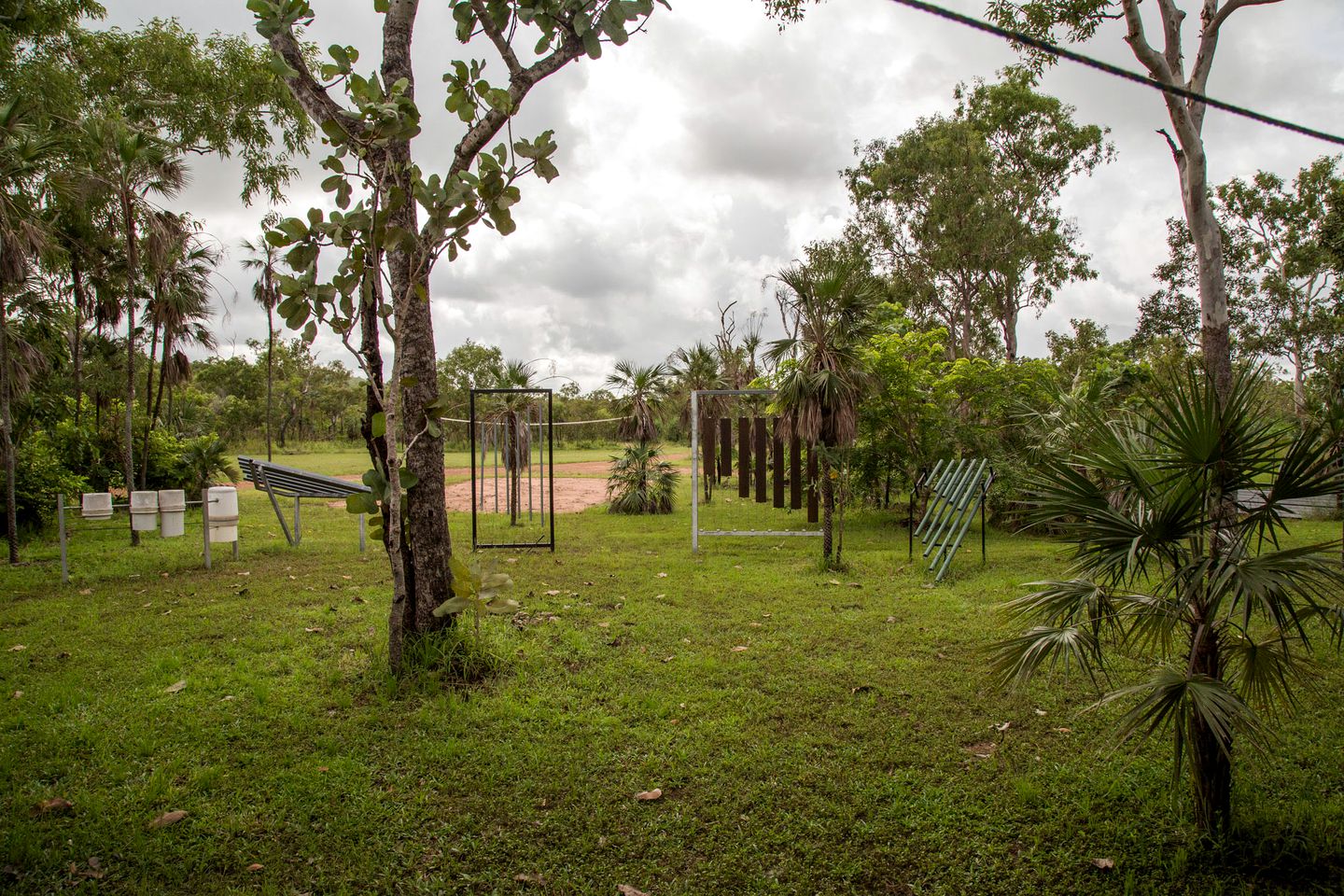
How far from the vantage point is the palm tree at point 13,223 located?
7957 mm

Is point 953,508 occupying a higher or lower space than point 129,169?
lower

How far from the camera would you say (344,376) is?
200 ft

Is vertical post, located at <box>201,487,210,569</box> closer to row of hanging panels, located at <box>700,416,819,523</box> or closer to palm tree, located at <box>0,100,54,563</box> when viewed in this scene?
palm tree, located at <box>0,100,54,563</box>

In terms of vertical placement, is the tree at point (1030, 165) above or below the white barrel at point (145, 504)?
above

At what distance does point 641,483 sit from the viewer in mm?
16125

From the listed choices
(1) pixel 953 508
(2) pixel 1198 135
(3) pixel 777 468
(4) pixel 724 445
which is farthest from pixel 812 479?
(2) pixel 1198 135

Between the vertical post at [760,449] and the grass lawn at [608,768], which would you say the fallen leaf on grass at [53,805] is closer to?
the grass lawn at [608,768]

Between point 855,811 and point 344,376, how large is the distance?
64.2 metres

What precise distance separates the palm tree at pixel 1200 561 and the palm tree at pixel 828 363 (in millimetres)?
5486

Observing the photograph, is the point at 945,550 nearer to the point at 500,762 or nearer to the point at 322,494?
the point at 500,762

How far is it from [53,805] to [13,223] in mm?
9692

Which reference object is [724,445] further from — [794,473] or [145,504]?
[145,504]

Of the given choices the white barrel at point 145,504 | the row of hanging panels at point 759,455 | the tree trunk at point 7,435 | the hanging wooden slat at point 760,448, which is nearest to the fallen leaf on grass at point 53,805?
the white barrel at point 145,504

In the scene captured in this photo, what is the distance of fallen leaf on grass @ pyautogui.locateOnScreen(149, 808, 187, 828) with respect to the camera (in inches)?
121
